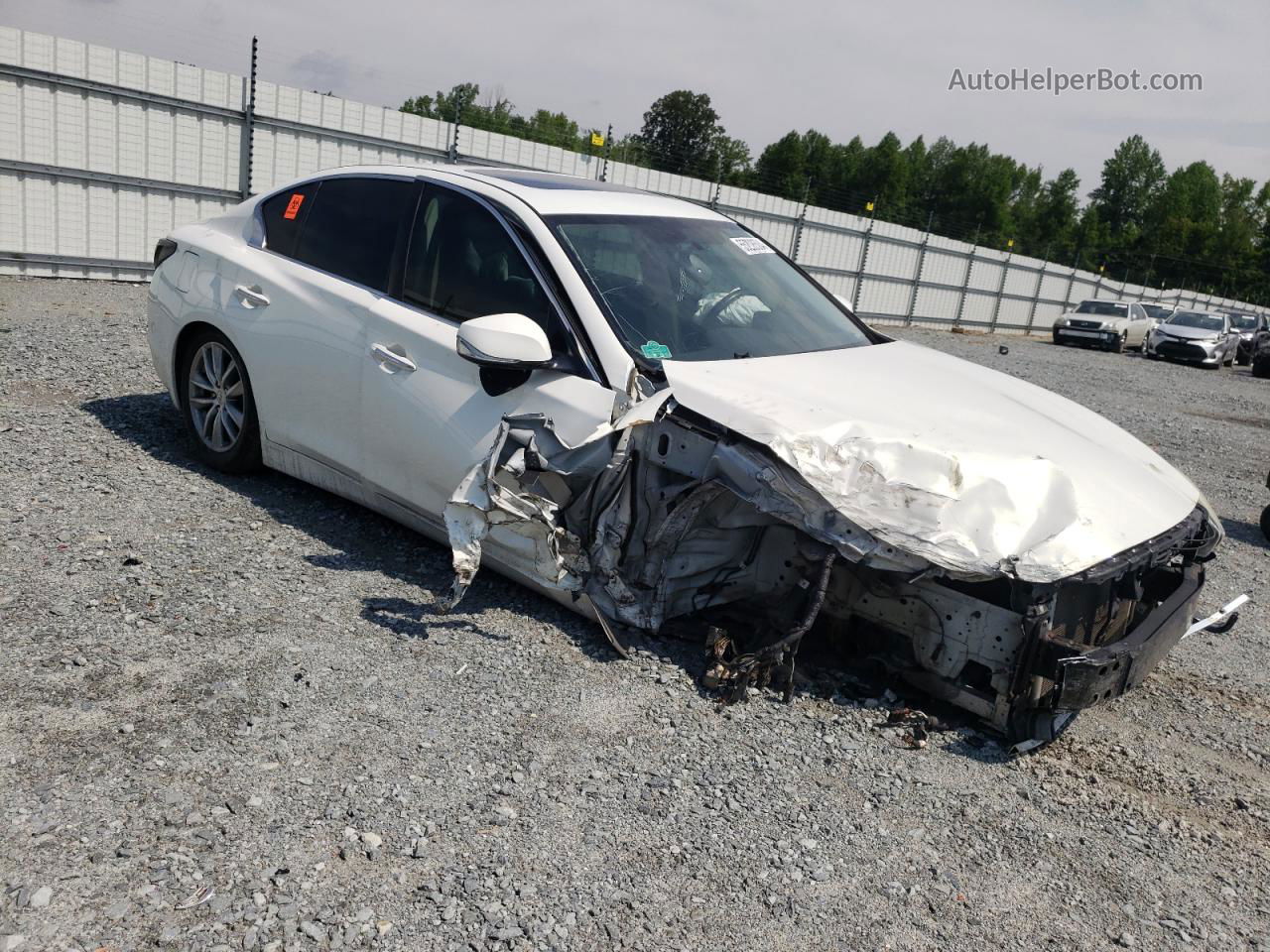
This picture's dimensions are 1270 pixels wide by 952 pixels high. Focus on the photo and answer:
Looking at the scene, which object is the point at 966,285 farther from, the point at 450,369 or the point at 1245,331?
the point at 450,369

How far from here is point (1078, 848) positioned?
9.66 feet

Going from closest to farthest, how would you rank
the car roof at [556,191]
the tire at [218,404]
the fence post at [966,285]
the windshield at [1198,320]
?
the car roof at [556,191] < the tire at [218,404] < the windshield at [1198,320] < the fence post at [966,285]

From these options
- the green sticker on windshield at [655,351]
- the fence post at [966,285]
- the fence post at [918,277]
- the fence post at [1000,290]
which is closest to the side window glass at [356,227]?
the green sticker on windshield at [655,351]

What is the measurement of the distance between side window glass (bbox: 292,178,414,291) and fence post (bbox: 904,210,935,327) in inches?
987

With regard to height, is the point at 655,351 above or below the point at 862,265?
above

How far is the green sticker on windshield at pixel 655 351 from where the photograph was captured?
3.76 metres

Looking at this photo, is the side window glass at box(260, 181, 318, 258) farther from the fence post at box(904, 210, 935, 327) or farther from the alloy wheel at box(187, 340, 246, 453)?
the fence post at box(904, 210, 935, 327)

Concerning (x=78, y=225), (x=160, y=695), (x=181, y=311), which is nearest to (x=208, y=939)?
(x=160, y=695)

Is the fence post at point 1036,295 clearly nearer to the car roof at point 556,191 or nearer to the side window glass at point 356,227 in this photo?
the car roof at point 556,191

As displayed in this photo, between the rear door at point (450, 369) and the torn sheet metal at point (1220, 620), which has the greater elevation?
the rear door at point (450, 369)

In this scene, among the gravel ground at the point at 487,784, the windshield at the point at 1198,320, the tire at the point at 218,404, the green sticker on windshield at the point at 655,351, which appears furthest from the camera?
the windshield at the point at 1198,320

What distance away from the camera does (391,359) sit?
13.6 feet

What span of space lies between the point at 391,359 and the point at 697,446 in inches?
55.5

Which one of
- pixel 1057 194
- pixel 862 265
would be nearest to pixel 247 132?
pixel 862 265
